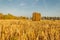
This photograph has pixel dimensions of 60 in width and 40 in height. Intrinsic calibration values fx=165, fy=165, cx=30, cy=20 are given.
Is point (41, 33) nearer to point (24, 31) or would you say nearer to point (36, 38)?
point (36, 38)

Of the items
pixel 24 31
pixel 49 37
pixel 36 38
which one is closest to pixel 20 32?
pixel 24 31

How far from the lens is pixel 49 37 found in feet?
6.08

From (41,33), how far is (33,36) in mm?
96

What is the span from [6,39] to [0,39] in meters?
0.07

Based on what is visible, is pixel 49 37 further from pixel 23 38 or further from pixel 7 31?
pixel 7 31

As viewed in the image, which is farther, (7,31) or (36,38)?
(7,31)

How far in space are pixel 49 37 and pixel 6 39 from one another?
479mm

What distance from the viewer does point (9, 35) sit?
6.14 feet

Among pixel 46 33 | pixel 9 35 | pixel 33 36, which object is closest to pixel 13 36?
pixel 9 35

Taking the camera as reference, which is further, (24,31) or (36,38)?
(24,31)

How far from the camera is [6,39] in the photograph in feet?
5.98

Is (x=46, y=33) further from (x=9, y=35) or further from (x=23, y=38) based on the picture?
(x=9, y=35)

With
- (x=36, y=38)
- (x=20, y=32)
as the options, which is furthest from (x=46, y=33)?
(x=20, y=32)

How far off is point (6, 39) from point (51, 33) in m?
0.51
